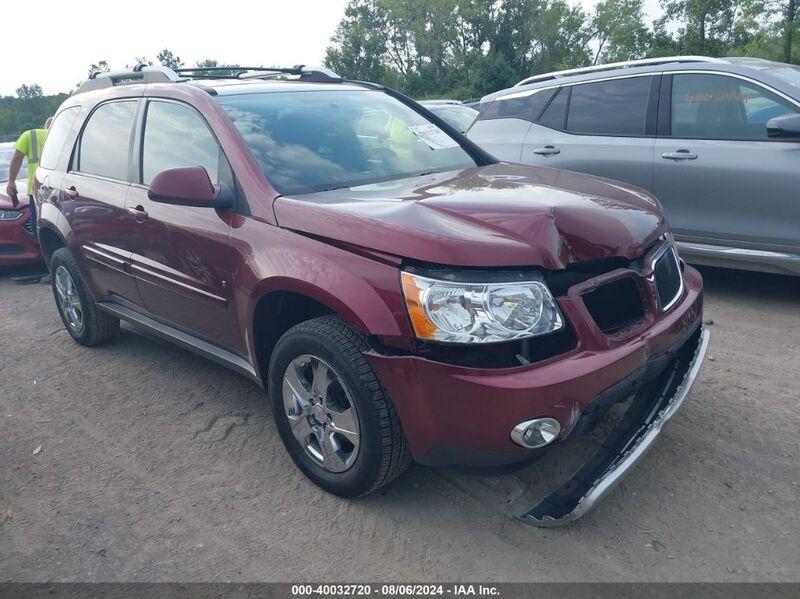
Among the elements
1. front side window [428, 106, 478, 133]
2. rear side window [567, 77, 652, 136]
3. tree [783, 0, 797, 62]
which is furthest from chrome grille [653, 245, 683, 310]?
tree [783, 0, 797, 62]

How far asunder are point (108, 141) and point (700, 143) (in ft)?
13.6

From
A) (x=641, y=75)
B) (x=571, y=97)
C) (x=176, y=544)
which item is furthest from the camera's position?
(x=571, y=97)

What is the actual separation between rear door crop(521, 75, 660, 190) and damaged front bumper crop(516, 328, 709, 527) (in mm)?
2698

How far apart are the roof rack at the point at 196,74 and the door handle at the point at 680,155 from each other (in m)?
2.56

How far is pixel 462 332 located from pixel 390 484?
1.02m

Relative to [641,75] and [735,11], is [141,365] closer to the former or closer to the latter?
[641,75]

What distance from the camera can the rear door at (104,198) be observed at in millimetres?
4117

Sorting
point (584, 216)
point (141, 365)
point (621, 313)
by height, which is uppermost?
point (584, 216)

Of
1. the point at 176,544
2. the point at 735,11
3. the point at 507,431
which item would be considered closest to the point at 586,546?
the point at 507,431

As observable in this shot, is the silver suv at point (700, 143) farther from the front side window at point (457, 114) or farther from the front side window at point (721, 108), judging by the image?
the front side window at point (457, 114)

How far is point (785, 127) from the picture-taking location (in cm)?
458

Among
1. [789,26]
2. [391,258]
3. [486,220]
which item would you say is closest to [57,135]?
[391,258]

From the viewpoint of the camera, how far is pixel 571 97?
606 centimetres

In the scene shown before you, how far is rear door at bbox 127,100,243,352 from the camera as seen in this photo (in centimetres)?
332
